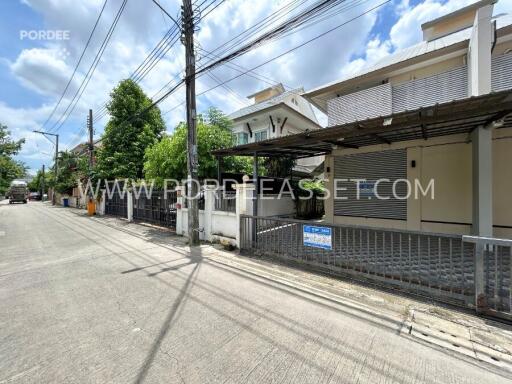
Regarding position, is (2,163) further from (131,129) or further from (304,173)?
(304,173)

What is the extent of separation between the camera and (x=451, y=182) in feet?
25.5

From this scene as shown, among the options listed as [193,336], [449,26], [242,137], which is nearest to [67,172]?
[242,137]

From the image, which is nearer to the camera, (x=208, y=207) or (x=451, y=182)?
(x=451, y=182)

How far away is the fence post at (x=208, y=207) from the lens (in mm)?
7936

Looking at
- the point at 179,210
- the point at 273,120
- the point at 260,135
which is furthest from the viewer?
the point at 260,135

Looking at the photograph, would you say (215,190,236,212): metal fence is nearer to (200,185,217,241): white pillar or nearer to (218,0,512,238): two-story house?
(200,185,217,241): white pillar

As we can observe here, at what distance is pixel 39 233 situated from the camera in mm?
10008

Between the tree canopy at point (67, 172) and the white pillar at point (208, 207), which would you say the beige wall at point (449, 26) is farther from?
the tree canopy at point (67, 172)

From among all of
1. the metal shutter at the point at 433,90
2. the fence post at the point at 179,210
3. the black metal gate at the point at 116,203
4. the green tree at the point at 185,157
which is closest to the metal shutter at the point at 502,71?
the metal shutter at the point at 433,90

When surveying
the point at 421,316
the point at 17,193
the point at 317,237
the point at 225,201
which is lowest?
the point at 421,316

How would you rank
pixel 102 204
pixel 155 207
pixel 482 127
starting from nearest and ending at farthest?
pixel 482 127
pixel 155 207
pixel 102 204

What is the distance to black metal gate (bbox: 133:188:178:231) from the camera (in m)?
10.4

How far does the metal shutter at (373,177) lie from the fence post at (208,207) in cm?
508

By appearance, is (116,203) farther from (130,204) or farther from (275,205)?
(275,205)
